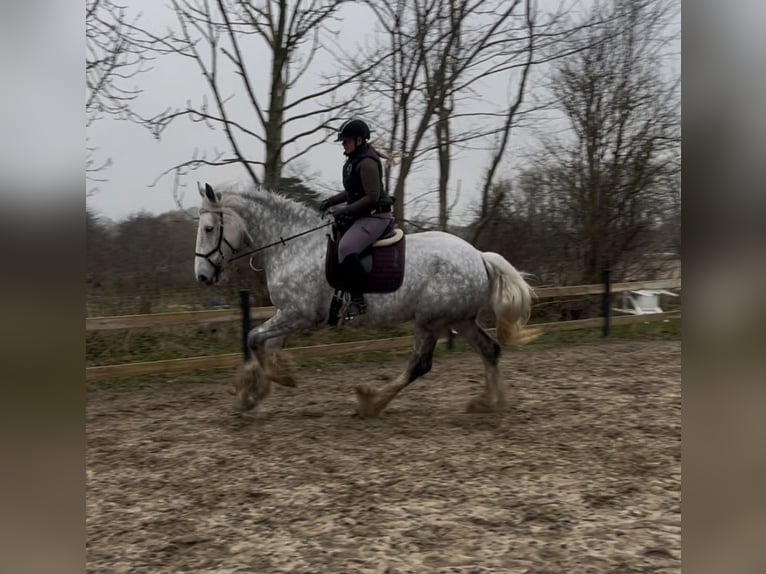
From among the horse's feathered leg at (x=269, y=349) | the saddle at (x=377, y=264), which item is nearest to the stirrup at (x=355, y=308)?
the saddle at (x=377, y=264)

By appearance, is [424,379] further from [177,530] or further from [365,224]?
[177,530]

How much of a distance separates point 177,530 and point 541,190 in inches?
380

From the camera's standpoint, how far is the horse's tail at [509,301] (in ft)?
16.1

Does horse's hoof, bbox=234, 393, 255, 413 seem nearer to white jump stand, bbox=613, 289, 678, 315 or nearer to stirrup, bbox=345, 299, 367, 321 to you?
stirrup, bbox=345, 299, 367, 321

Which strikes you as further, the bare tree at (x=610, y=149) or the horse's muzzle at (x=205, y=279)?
the bare tree at (x=610, y=149)

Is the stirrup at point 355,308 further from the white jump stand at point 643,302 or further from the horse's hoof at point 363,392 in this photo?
the white jump stand at point 643,302

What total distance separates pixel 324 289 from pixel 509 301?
1612 mm

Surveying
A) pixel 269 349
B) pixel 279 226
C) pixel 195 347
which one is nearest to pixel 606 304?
pixel 195 347

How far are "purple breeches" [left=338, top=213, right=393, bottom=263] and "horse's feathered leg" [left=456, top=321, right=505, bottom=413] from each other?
118 centimetres

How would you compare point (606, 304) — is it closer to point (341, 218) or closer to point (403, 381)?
point (403, 381)

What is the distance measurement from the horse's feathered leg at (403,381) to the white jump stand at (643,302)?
296 inches
